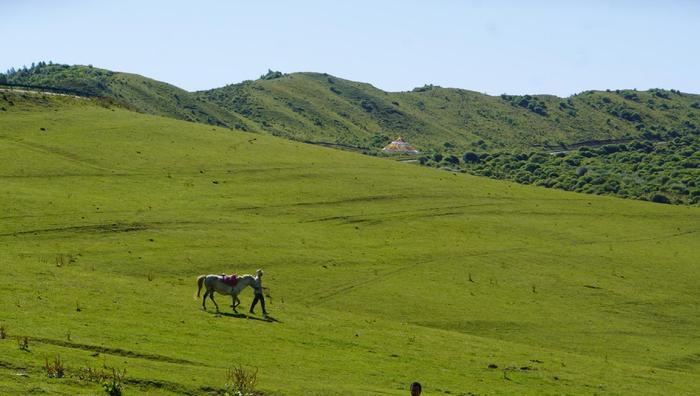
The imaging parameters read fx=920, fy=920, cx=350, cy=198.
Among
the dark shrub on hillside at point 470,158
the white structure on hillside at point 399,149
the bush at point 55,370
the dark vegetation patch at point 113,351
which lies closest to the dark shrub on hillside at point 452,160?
the dark shrub on hillside at point 470,158

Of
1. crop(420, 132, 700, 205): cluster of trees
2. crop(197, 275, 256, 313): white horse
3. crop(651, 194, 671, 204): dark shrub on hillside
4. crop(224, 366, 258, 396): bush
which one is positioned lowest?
crop(224, 366, 258, 396): bush

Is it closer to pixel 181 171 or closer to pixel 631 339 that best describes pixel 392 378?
pixel 631 339

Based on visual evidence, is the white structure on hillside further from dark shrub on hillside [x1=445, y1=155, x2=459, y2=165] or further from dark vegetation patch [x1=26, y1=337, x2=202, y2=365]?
dark vegetation patch [x1=26, y1=337, x2=202, y2=365]

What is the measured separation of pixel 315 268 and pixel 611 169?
90.3 meters

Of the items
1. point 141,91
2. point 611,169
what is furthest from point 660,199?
point 141,91

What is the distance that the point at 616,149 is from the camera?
16612 cm

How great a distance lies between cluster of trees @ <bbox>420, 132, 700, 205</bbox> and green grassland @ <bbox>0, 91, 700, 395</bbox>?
1161 inches

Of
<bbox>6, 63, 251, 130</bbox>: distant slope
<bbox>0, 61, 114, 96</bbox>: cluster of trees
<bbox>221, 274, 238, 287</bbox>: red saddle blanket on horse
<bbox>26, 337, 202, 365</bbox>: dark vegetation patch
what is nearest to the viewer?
<bbox>26, 337, 202, 365</bbox>: dark vegetation patch

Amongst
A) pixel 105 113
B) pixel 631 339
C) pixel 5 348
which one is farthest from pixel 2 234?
pixel 105 113

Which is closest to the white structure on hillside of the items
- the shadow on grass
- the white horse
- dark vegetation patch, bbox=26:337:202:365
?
the white horse

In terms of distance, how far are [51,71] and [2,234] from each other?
133 meters

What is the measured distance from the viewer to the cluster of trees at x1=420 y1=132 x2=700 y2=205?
107812mm

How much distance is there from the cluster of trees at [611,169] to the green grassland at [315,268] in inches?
1161

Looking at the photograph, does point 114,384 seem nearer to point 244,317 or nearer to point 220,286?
point 244,317
